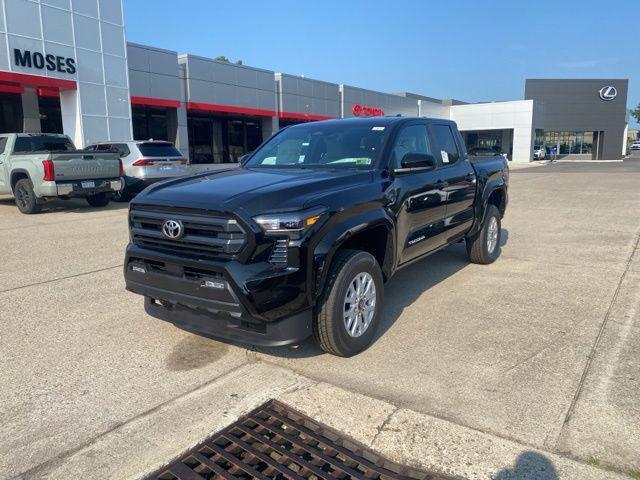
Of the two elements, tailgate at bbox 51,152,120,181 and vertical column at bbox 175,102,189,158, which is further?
vertical column at bbox 175,102,189,158

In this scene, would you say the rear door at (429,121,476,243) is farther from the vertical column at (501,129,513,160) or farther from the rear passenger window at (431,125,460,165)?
the vertical column at (501,129,513,160)

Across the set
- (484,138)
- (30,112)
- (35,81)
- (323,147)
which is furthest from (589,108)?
(323,147)

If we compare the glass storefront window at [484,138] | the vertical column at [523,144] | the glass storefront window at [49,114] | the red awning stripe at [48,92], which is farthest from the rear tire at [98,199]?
the glass storefront window at [484,138]

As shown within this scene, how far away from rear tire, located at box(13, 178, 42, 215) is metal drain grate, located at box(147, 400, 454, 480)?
35.8ft

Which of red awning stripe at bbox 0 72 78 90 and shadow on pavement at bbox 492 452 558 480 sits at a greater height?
red awning stripe at bbox 0 72 78 90

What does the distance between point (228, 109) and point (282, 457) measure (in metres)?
26.9

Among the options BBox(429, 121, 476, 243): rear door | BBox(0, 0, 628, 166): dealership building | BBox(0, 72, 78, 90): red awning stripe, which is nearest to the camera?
BBox(429, 121, 476, 243): rear door

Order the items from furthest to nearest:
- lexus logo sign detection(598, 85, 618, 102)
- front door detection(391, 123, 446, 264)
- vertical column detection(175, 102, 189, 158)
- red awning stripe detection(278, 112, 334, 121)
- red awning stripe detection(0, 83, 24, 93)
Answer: lexus logo sign detection(598, 85, 618, 102)
red awning stripe detection(278, 112, 334, 121)
vertical column detection(175, 102, 189, 158)
red awning stripe detection(0, 83, 24, 93)
front door detection(391, 123, 446, 264)

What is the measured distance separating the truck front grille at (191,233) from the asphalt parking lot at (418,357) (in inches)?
36.8

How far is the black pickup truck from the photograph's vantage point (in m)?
3.45

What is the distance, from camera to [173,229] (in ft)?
12.1

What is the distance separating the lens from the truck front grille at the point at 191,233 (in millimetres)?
3453

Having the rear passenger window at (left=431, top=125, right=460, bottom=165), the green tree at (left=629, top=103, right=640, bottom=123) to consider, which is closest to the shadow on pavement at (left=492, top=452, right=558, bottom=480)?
the rear passenger window at (left=431, top=125, right=460, bottom=165)

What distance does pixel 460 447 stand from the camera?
2893 mm
